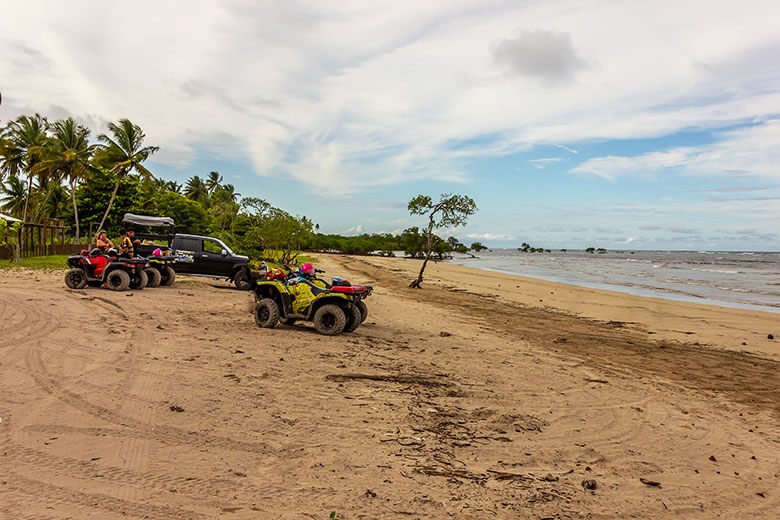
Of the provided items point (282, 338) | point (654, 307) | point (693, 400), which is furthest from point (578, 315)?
point (282, 338)

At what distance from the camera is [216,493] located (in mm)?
3186

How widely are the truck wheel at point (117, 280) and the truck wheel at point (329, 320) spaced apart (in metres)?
7.38

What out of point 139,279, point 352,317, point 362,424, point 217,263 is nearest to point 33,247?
point 217,263

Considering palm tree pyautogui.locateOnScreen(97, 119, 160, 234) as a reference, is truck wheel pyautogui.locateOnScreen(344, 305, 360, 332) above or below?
below

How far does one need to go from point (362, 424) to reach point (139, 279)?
37.7 ft

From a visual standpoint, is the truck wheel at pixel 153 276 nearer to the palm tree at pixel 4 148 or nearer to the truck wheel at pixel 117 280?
the truck wheel at pixel 117 280

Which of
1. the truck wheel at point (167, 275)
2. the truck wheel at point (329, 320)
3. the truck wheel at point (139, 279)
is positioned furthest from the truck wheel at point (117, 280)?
the truck wheel at point (329, 320)

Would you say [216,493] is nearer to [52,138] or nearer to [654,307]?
[654,307]

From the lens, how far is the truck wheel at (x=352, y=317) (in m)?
8.97

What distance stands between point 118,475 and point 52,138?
42.2m

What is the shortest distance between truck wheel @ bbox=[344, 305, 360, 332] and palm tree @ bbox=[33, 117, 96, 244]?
3131 centimetres

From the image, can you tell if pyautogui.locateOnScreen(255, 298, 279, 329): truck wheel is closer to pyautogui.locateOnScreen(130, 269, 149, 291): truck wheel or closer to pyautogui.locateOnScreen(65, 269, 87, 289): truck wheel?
pyautogui.locateOnScreen(130, 269, 149, 291): truck wheel

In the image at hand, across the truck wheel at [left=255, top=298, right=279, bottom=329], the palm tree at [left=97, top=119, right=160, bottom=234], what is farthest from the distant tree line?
the truck wheel at [left=255, top=298, right=279, bottom=329]

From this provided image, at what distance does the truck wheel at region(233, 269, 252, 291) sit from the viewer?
16609mm
